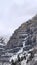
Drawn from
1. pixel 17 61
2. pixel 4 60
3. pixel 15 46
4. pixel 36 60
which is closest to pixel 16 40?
pixel 15 46

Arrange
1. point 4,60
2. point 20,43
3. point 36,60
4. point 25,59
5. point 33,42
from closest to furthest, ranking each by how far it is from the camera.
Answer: point 36,60
point 25,59
point 33,42
point 4,60
point 20,43

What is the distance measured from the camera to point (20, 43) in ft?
630

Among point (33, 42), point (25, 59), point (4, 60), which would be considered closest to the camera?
point (25, 59)

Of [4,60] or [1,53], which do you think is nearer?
[4,60]

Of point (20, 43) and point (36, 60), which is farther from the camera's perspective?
point (20, 43)

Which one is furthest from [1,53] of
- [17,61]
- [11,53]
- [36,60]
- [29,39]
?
[36,60]

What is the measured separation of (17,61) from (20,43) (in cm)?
5992

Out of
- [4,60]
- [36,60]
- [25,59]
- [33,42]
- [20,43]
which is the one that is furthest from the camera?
[20,43]

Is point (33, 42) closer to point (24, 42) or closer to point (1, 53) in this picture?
point (24, 42)

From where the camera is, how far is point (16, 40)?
196875 mm

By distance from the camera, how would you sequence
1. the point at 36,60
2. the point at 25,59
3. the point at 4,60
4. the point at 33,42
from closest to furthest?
the point at 36,60 → the point at 25,59 → the point at 33,42 → the point at 4,60

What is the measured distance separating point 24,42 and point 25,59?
56.4 metres

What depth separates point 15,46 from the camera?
7736 inches

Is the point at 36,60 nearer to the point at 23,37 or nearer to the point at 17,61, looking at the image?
the point at 17,61
